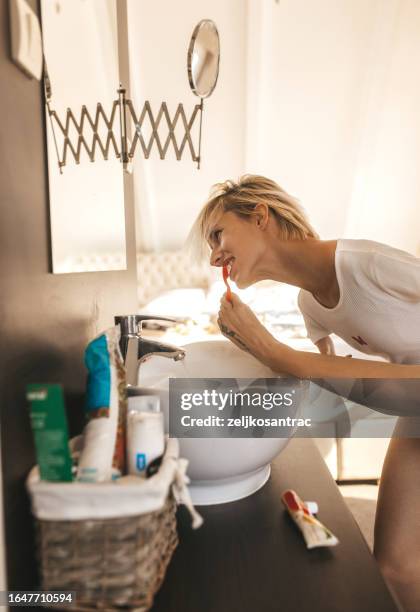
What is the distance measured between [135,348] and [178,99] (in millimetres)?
2647

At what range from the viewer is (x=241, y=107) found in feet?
10.3

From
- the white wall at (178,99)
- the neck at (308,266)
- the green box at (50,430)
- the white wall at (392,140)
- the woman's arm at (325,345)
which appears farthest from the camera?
the white wall at (392,140)

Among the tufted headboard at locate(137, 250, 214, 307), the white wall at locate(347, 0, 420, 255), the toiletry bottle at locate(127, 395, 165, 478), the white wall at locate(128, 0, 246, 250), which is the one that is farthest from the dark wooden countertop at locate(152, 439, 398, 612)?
the tufted headboard at locate(137, 250, 214, 307)

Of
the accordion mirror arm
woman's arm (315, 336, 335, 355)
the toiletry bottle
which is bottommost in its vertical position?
woman's arm (315, 336, 335, 355)

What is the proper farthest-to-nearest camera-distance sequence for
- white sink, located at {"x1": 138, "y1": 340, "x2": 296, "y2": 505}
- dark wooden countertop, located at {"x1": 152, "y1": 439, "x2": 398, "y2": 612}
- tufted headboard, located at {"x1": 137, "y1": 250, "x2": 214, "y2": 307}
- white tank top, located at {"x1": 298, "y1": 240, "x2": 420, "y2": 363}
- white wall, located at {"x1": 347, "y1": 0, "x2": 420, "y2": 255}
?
tufted headboard, located at {"x1": 137, "y1": 250, "x2": 214, "y2": 307}
white wall, located at {"x1": 347, "y1": 0, "x2": 420, "y2": 255}
white tank top, located at {"x1": 298, "y1": 240, "x2": 420, "y2": 363}
white sink, located at {"x1": 138, "y1": 340, "x2": 296, "y2": 505}
dark wooden countertop, located at {"x1": 152, "y1": 439, "x2": 398, "y2": 612}

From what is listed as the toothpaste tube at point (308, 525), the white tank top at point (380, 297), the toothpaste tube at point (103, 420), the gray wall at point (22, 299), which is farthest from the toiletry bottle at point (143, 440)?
the white tank top at point (380, 297)

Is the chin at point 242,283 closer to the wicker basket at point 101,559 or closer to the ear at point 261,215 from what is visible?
the ear at point 261,215

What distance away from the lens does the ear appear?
1.18m

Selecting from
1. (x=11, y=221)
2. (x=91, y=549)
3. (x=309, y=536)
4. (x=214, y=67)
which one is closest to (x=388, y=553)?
(x=309, y=536)

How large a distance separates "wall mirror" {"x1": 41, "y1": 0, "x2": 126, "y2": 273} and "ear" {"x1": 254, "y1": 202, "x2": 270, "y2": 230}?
33cm

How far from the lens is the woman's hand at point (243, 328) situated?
89 centimetres

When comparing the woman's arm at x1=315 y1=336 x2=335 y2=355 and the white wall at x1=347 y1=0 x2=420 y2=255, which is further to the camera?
the white wall at x1=347 y1=0 x2=420 y2=255

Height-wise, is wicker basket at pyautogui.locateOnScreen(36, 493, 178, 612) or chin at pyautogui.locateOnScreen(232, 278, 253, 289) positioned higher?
chin at pyautogui.locateOnScreen(232, 278, 253, 289)

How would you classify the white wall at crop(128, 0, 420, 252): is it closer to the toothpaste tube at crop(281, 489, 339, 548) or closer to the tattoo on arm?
the tattoo on arm
